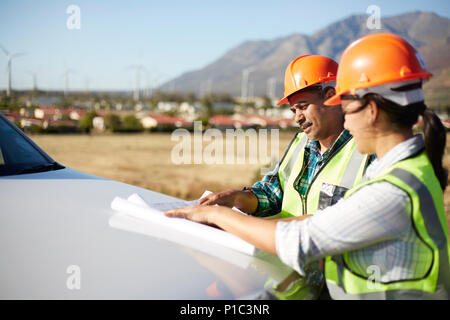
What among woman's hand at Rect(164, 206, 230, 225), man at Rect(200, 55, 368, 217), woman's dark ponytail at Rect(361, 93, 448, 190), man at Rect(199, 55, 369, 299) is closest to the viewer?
woman's dark ponytail at Rect(361, 93, 448, 190)

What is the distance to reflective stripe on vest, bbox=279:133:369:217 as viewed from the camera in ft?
7.35

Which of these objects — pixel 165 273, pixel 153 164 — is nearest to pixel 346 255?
pixel 165 273

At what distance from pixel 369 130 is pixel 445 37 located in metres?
55.8

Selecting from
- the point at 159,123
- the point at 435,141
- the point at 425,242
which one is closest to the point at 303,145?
the point at 435,141

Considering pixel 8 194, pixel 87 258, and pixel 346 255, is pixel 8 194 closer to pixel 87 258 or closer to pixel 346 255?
pixel 87 258

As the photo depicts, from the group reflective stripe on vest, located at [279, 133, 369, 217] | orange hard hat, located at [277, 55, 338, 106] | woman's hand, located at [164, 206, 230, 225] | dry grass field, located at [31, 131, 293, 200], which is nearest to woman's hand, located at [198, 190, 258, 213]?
reflective stripe on vest, located at [279, 133, 369, 217]

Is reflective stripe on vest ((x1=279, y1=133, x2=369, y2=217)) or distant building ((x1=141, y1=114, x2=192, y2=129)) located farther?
distant building ((x1=141, y1=114, x2=192, y2=129))

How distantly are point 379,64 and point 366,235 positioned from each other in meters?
0.60

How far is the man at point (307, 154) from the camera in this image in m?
2.36

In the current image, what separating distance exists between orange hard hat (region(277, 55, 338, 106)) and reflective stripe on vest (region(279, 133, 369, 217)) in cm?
40

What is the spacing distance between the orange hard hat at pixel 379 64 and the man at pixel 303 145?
2.86ft

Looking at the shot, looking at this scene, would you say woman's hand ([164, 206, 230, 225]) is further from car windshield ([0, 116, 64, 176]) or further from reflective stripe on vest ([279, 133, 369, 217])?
car windshield ([0, 116, 64, 176])

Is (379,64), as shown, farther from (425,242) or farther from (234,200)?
(234,200)

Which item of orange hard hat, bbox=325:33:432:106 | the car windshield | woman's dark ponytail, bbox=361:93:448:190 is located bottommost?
the car windshield
